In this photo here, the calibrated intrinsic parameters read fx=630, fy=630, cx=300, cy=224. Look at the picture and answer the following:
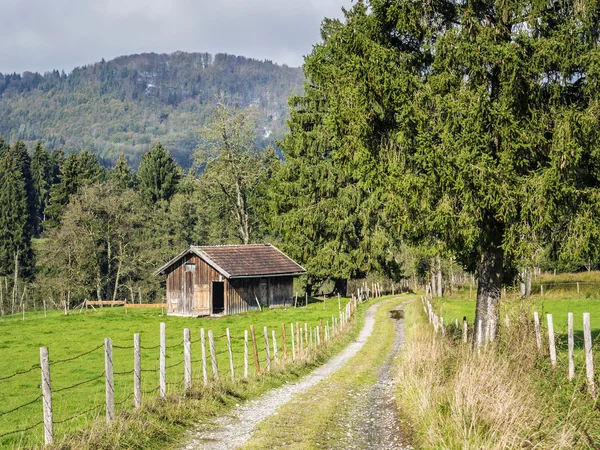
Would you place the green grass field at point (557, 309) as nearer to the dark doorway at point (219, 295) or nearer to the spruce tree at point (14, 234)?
the dark doorway at point (219, 295)

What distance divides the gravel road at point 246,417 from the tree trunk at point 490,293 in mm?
4920

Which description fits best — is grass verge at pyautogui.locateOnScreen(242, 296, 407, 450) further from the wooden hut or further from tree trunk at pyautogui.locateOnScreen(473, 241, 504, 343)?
the wooden hut

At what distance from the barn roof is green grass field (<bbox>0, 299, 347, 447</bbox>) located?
3074 mm

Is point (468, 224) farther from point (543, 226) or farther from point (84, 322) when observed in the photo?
point (84, 322)

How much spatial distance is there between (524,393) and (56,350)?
26.3 meters

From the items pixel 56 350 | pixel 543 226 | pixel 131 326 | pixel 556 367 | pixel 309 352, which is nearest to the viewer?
pixel 556 367

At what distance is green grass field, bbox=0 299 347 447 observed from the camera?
16.8 m

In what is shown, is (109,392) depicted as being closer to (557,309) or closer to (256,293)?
(557,309)

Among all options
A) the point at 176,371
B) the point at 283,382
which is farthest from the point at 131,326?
the point at 283,382

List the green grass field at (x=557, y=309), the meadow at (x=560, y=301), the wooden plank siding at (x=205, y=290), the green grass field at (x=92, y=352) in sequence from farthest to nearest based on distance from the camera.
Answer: the wooden plank siding at (x=205, y=290) → the meadow at (x=560, y=301) → the green grass field at (x=557, y=309) → the green grass field at (x=92, y=352)

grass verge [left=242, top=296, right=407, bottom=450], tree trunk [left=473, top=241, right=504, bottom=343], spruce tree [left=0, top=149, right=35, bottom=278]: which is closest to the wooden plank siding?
grass verge [left=242, top=296, right=407, bottom=450]

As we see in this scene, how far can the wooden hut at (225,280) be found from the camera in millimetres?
46594

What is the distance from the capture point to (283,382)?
17766 millimetres

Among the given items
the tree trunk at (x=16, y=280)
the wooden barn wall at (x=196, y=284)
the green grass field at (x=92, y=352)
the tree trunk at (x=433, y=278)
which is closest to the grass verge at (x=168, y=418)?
the green grass field at (x=92, y=352)
